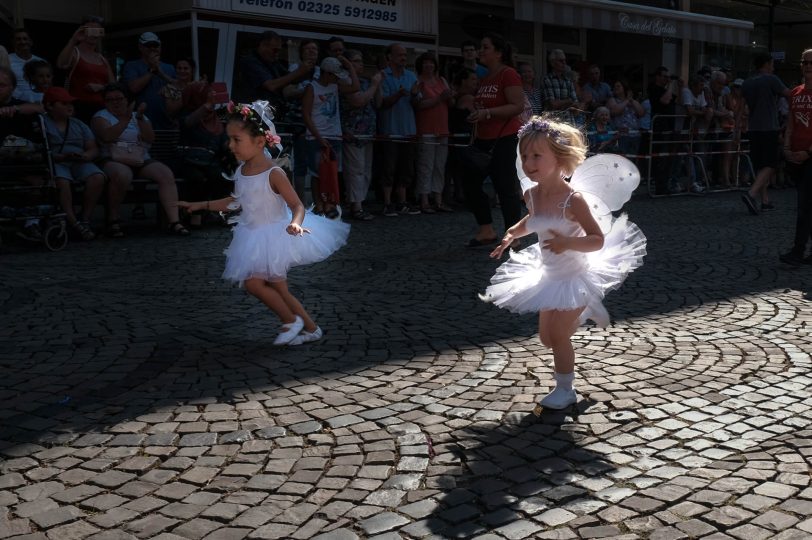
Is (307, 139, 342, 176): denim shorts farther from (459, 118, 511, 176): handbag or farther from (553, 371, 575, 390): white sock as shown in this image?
(553, 371, 575, 390): white sock

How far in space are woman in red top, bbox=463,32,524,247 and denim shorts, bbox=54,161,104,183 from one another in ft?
14.5

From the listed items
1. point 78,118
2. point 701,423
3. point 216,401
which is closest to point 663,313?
point 701,423

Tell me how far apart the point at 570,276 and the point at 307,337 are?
6.87 ft

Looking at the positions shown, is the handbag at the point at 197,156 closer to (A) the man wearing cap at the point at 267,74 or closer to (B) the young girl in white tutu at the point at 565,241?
(A) the man wearing cap at the point at 267,74

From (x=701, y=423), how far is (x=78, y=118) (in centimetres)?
950

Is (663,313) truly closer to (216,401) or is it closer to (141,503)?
(216,401)

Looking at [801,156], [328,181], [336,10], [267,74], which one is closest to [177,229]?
[328,181]

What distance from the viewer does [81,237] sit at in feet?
35.9

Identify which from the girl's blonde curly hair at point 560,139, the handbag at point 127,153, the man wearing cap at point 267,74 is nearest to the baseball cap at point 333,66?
the man wearing cap at point 267,74

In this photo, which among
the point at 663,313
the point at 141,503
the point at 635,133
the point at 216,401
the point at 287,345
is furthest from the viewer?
the point at 635,133

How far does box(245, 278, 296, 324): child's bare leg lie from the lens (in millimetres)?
5938

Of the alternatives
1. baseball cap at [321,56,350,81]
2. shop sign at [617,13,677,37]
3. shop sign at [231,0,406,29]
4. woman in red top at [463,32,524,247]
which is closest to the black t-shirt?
shop sign at [617,13,677,37]

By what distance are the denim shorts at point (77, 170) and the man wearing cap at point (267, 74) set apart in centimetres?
222

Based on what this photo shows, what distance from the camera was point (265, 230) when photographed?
19.5 feet
